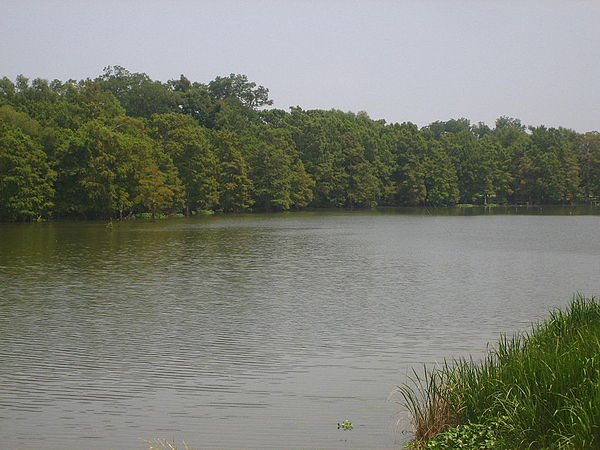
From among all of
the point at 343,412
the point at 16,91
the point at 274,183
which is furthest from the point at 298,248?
the point at 16,91

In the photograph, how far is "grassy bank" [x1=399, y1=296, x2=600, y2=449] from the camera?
645 centimetres

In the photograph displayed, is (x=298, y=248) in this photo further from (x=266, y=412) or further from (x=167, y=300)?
(x=266, y=412)

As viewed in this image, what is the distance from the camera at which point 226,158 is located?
8175cm

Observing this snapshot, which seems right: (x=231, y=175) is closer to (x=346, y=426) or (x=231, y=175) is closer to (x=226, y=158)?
(x=226, y=158)

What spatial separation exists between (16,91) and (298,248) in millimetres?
59306

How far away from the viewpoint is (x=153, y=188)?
63844 millimetres

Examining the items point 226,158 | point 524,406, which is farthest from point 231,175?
point 524,406

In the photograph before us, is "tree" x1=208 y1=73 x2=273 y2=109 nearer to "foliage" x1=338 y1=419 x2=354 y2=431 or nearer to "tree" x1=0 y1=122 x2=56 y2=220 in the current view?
"tree" x1=0 y1=122 x2=56 y2=220

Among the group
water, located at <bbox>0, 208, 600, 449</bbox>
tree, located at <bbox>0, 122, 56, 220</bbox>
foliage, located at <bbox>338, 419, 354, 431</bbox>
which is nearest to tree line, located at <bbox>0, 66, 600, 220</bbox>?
tree, located at <bbox>0, 122, 56, 220</bbox>

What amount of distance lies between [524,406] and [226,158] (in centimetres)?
7606

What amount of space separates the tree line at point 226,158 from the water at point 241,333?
29.2m

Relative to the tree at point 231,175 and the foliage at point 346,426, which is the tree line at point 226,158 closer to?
the tree at point 231,175

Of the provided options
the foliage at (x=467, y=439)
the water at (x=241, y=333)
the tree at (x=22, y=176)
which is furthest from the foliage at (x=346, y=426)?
the tree at (x=22, y=176)

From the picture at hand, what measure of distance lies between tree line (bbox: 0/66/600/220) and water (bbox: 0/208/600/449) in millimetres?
29230
